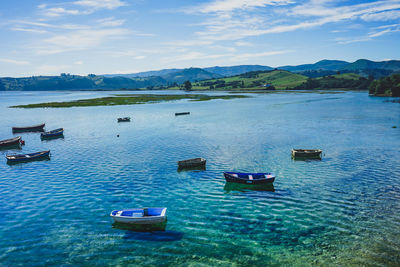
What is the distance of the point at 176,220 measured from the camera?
3241 cm

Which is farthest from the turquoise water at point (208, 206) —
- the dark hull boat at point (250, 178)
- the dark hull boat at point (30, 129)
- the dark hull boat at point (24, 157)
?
the dark hull boat at point (30, 129)

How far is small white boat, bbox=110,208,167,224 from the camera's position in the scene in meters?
30.0

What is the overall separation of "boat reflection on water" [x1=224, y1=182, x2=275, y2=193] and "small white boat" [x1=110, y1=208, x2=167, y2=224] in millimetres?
13327

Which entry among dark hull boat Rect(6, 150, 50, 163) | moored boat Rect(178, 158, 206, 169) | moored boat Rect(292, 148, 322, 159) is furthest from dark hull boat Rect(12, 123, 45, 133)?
moored boat Rect(292, 148, 322, 159)

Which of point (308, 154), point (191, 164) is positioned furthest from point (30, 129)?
point (308, 154)

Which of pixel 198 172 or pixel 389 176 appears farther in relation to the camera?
pixel 198 172

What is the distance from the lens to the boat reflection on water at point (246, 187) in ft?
135

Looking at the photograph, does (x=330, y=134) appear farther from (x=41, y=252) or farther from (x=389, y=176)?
(x=41, y=252)

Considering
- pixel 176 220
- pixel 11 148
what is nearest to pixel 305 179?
pixel 176 220

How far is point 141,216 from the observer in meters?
30.9

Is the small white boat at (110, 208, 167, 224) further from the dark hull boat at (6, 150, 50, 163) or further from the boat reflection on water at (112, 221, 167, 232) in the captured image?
the dark hull boat at (6, 150, 50, 163)

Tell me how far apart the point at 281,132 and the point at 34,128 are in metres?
91.4

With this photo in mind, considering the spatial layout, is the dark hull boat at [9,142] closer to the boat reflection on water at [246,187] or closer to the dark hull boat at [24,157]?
the dark hull boat at [24,157]

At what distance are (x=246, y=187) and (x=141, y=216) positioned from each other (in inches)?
730
